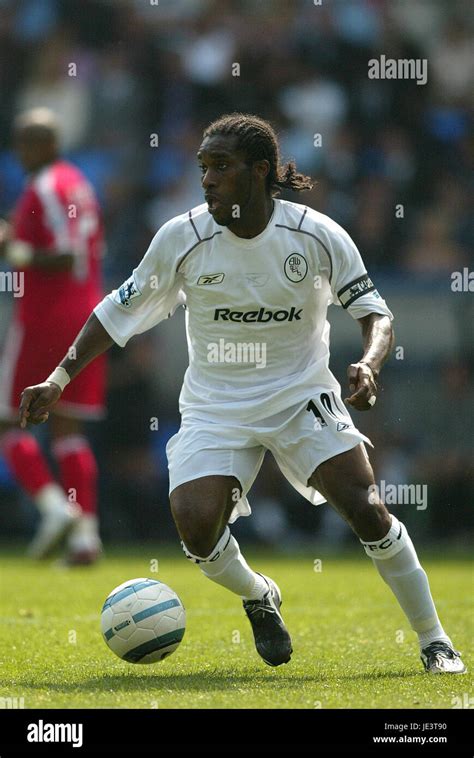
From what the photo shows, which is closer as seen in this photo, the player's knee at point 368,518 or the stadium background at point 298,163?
the player's knee at point 368,518

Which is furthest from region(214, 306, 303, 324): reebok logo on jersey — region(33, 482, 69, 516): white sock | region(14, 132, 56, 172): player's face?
region(14, 132, 56, 172): player's face

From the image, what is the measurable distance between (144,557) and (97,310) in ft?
18.5

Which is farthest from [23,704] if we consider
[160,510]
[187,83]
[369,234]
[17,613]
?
[187,83]

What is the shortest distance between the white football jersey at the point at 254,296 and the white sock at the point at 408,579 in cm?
74

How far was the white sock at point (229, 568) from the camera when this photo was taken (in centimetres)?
564

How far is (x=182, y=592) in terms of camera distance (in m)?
8.69

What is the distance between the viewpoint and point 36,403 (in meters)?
5.46

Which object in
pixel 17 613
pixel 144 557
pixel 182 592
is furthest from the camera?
pixel 144 557

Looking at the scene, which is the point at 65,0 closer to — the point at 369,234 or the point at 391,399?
the point at 369,234

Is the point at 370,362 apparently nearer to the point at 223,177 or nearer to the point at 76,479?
the point at 223,177

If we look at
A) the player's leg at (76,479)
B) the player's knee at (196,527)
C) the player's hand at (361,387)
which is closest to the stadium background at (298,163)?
the player's leg at (76,479)

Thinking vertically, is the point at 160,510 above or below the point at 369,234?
below

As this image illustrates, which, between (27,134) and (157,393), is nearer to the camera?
(27,134)

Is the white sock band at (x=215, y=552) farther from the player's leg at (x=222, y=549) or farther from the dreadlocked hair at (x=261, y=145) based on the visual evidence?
the dreadlocked hair at (x=261, y=145)
